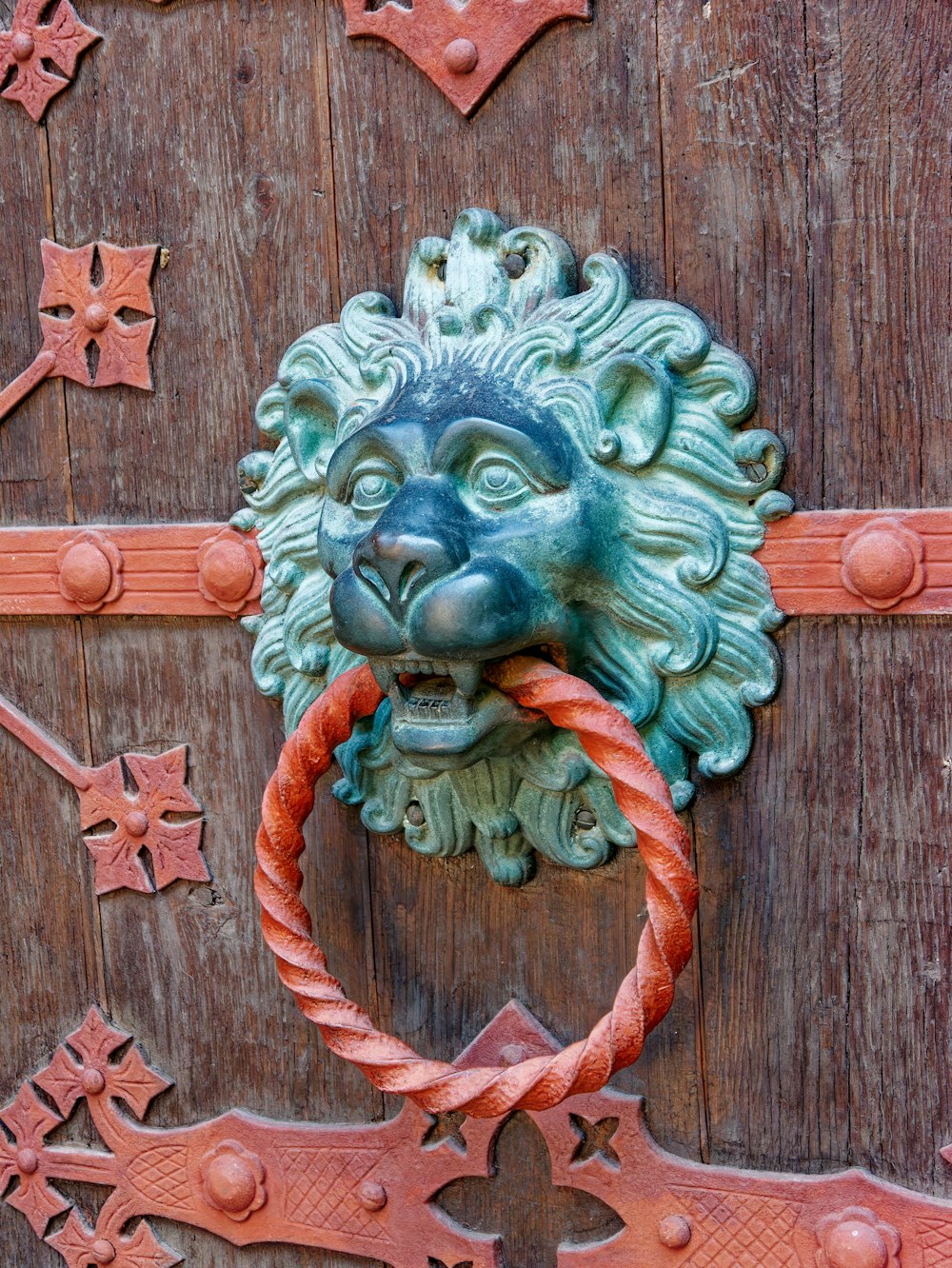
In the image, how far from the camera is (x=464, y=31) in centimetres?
87

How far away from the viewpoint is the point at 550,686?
2.55 feet

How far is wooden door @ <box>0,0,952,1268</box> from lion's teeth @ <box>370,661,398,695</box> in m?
0.18

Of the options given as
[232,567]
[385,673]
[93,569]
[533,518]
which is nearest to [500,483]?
[533,518]

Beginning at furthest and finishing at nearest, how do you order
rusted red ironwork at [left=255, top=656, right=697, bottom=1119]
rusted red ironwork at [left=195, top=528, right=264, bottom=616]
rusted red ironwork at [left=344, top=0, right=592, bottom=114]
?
rusted red ironwork at [left=195, top=528, right=264, bottom=616], rusted red ironwork at [left=344, top=0, right=592, bottom=114], rusted red ironwork at [left=255, top=656, right=697, bottom=1119]

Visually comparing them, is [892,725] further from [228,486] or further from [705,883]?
[228,486]

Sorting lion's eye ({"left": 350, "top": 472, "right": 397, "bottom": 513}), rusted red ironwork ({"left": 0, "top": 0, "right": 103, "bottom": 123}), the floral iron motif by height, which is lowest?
lion's eye ({"left": 350, "top": 472, "right": 397, "bottom": 513})

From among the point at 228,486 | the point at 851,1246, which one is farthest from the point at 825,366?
the point at 851,1246

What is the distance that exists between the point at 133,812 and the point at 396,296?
428 mm

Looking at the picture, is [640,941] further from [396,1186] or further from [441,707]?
[396,1186]

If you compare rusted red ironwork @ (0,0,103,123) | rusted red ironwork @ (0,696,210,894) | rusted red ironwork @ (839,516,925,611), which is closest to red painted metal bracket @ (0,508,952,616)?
rusted red ironwork @ (839,516,925,611)

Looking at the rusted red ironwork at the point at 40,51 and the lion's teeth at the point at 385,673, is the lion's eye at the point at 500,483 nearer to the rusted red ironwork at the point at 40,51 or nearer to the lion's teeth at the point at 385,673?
the lion's teeth at the point at 385,673

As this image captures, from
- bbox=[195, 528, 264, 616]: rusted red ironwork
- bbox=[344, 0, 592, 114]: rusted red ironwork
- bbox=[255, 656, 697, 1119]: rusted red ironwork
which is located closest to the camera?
bbox=[255, 656, 697, 1119]: rusted red ironwork

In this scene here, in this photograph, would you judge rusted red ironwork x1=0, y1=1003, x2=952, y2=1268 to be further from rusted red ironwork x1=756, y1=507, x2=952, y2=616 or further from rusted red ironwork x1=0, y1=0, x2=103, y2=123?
rusted red ironwork x1=0, y1=0, x2=103, y2=123

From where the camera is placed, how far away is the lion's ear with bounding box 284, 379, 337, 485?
0.89m
